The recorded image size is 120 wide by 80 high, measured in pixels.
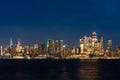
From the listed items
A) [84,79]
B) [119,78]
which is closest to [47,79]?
[84,79]

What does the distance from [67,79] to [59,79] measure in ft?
8.96

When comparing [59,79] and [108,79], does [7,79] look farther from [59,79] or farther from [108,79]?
[108,79]

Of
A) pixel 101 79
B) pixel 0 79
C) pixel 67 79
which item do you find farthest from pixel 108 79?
pixel 0 79

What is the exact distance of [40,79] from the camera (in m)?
117

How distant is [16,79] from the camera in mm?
118375

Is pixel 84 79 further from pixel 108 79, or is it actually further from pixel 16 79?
pixel 16 79

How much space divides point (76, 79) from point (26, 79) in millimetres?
14137

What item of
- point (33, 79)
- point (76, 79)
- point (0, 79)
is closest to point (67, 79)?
point (76, 79)

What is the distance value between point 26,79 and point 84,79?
16.8 meters

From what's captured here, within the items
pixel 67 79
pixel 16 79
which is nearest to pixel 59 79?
pixel 67 79

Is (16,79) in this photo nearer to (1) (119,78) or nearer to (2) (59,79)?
(2) (59,79)

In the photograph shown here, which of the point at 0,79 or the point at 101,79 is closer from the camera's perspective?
the point at 0,79

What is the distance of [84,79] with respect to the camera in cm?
12312

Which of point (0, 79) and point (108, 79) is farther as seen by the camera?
point (108, 79)
